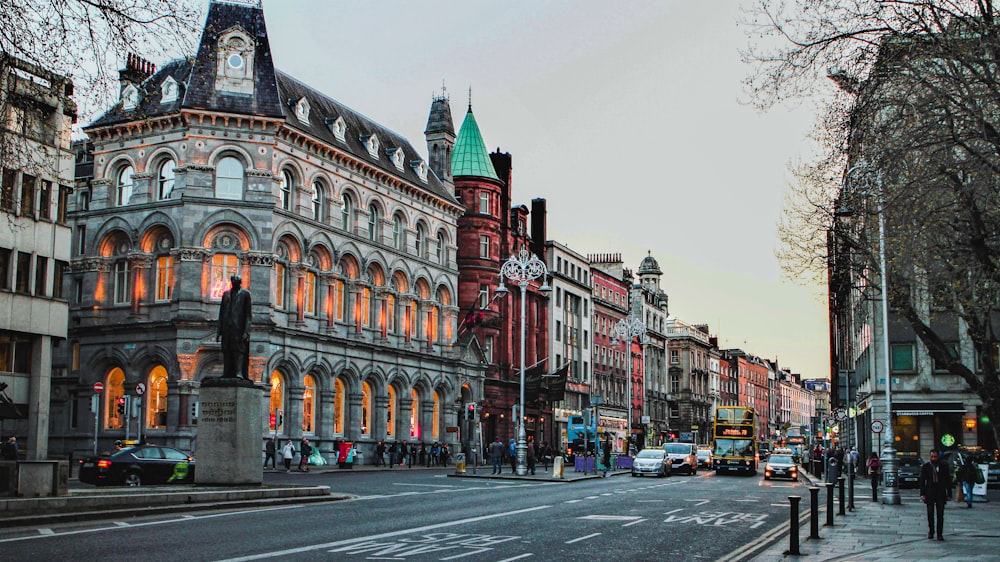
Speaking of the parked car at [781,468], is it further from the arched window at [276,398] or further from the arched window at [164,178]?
the arched window at [164,178]

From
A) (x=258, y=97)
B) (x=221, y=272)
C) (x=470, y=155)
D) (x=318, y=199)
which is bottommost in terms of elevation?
(x=221, y=272)

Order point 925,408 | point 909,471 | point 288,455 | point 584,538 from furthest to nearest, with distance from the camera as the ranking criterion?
point 925,408 → point 288,455 → point 909,471 → point 584,538

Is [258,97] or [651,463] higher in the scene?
[258,97]

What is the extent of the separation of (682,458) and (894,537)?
37.8 m

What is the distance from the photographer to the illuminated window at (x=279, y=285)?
51781 mm

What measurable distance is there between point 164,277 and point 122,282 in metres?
2.86

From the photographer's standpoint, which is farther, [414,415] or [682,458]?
[414,415]

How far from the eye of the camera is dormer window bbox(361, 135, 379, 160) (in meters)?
61.8

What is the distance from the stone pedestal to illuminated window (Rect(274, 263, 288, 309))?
26.5m

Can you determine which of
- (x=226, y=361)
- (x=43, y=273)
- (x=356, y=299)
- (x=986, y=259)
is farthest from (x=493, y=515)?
(x=356, y=299)

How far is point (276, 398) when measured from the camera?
168 feet

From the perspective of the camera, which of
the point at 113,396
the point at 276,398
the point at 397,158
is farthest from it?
the point at 397,158

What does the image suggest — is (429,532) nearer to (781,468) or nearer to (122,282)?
(781,468)

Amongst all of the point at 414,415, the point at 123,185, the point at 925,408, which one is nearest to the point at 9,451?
the point at 123,185
